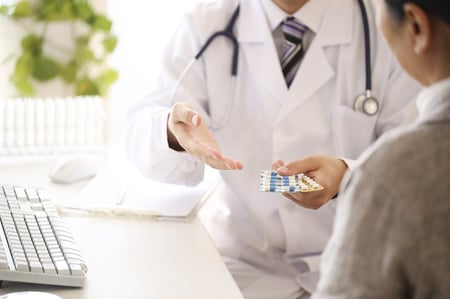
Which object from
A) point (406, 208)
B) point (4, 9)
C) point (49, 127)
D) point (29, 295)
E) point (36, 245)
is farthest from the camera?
point (4, 9)

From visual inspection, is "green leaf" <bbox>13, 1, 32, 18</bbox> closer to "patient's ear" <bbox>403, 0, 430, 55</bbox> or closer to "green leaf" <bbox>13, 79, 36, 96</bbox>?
"green leaf" <bbox>13, 79, 36, 96</bbox>

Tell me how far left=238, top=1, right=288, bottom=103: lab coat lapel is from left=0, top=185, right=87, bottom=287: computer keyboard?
518 millimetres

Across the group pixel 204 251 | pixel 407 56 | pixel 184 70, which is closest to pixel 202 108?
pixel 184 70

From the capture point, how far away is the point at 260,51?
1.69m

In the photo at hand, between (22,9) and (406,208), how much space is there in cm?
179

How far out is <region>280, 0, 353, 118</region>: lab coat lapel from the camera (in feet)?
5.40

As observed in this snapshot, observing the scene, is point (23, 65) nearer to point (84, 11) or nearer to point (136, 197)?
point (84, 11)

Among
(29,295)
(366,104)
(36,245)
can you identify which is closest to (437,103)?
(29,295)

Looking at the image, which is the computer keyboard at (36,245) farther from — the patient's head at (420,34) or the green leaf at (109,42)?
the green leaf at (109,42)

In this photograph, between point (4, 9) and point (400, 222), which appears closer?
point (400, 222)

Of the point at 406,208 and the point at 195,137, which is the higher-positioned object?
the point at 406,208

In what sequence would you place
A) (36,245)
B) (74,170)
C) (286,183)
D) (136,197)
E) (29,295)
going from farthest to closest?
(74,170), (136,197), (286,183), (36,245), (29,295)

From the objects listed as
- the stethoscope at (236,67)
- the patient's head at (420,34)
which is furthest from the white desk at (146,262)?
the patient's head at (420,34)

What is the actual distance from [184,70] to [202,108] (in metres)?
0.09
